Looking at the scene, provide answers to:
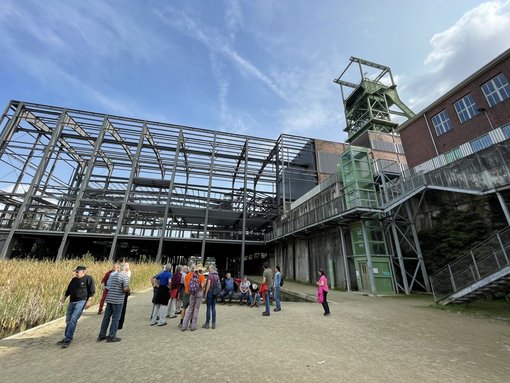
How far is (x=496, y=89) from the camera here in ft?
46.2

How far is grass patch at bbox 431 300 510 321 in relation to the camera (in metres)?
7.38

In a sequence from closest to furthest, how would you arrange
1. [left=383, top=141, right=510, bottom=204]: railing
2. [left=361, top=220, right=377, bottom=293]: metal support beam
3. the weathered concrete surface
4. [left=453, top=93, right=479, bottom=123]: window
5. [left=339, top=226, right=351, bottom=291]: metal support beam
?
the weathered concrete surface
[left=383, top=141, right=510, bottom=204]: railing
[left=361, top=220, right=377, bottom=293]: metal support beam
[left=339, top=226, right=351, bottom=291]: metal support beam
[left=453, top=93, right=479, bottom=123]: window

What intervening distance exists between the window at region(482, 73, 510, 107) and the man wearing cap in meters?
21.4

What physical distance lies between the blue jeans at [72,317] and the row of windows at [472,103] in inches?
851

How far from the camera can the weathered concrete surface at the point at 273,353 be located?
3313 millimetres

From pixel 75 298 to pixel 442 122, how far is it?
898 inches

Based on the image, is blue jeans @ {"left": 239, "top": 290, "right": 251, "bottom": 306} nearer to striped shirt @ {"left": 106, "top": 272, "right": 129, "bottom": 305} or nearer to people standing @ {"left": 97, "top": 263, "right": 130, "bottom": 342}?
people standing @ {"left": 97, "top": 263, "right": 130, "bottom": 342}

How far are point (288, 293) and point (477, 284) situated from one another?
28.4ft

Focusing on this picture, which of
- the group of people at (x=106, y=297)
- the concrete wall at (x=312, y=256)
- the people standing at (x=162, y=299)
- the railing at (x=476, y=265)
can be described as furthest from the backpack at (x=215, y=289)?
the concrete wall at (x=312, y=256)

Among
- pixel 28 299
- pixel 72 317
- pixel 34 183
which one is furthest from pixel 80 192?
pixel 72 317

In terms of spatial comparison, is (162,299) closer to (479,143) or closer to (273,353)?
(273,353)

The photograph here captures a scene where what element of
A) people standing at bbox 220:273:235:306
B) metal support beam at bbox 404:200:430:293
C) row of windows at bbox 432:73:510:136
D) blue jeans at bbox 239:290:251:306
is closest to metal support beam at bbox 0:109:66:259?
people standing at bbox 220:273:235:306

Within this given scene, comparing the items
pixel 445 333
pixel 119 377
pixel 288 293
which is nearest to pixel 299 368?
pixel 119 377

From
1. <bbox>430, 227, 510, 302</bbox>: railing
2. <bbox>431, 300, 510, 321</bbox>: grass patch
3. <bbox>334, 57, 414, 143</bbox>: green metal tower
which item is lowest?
<bbox>431, 300, 510, 321</bbox>: grass patch
